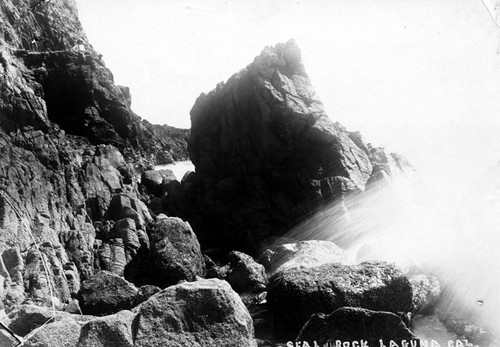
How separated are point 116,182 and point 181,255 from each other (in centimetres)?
2661

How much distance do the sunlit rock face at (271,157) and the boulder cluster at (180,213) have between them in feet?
0.56

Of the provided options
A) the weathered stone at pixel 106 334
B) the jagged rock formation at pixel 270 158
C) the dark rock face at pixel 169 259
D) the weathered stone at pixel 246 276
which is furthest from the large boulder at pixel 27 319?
the jagged rock formation at pixel 270 158

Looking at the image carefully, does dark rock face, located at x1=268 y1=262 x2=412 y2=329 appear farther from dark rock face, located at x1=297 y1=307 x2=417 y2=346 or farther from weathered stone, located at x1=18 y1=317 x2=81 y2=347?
weathered stone, located at x1=18 y1=317 x2=81 y2=347

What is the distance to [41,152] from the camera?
4553 cm

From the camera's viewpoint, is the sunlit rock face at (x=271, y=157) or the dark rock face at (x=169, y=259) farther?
the sunlit rock face at (x=271, y=157)

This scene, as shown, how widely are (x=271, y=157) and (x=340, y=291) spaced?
32.8 m

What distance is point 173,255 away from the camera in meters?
28.7

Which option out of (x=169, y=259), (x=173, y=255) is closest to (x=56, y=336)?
(x=169, y=259)

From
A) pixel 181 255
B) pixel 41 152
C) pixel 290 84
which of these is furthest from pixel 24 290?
pixel 290 84

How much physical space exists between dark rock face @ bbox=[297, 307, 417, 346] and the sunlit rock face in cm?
3112

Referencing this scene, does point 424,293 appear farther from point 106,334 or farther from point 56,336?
point 56,336

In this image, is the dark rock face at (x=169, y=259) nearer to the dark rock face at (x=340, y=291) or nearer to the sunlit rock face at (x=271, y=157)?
the dark rock face at (x=340, y=291)

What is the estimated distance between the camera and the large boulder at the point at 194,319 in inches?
495

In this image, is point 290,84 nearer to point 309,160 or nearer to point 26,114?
point 309,160
